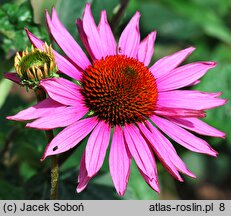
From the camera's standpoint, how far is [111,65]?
107 centimetres

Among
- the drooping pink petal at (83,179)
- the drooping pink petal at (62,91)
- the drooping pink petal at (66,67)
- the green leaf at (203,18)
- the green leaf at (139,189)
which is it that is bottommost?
the green leaf at (139,189)

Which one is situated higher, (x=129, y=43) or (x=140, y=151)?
(x=129, y=43)

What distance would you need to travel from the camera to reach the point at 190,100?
1.07 metres

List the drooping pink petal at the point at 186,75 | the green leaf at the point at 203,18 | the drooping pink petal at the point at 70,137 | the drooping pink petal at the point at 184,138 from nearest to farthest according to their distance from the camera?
the drooping pink petal at the point at 70,137 → the drooping pink petal at the point at 184,138 → the drooping pink petal at the point at 186,75 → the green leaf at the point at 203,18

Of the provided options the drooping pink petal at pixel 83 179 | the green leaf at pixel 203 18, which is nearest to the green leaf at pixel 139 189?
the drooping pink petal at pixel 83 179

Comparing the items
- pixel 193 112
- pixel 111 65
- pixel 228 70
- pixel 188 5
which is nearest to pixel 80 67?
pixel 111 65

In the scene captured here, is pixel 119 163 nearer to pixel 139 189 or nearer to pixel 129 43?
pixel 129 43

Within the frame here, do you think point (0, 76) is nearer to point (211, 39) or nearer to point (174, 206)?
point (174, 206)

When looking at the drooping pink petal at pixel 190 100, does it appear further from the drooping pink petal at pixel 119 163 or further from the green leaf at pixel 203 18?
the green leaf at pixel 203 18

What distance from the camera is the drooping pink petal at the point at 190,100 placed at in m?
1.06

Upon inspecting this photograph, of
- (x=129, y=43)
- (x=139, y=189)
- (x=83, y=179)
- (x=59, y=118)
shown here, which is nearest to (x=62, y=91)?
(x=59, y=118)

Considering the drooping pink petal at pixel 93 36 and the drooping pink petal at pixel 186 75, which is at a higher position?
the drooping pink petal at pixel 93 36

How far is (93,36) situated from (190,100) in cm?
25

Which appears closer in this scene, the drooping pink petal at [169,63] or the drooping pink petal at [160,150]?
the drooping pink petal at [160,150]
